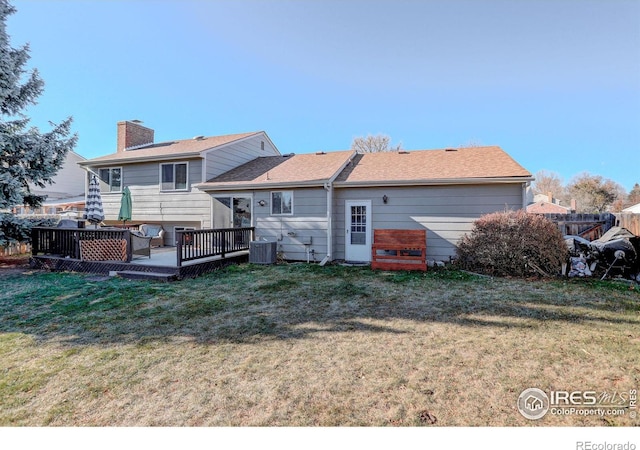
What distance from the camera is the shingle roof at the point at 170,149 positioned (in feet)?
38.0

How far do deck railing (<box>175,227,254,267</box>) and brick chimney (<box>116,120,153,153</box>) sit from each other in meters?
8.74

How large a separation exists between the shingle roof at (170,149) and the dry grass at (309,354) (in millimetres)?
6904

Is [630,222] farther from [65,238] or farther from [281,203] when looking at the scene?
[65,238]

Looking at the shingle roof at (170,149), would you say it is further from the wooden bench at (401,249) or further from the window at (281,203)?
the wooden bench at (401,249)

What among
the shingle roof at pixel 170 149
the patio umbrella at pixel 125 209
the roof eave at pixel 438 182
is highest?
the shingle roof at pixel 170 149

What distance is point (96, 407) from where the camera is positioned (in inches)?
93.7

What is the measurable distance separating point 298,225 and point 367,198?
240cm

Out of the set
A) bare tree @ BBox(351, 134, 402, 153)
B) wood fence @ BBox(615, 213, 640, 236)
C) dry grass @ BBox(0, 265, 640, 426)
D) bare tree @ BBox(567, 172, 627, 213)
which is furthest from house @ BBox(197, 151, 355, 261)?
bare tree @ BBox(567, 172, 627, 213)

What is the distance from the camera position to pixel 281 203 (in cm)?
1004

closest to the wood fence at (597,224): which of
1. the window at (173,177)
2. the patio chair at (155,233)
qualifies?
the window at (173,177)

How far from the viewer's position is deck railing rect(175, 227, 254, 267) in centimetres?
748

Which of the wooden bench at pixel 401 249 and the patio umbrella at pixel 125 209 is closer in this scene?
the wooden bench at pixel 401 249

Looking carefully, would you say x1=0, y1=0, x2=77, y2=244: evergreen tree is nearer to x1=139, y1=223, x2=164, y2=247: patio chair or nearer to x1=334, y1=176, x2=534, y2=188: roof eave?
x1=139, y1=223, x2=164, y2=247: patio chair
